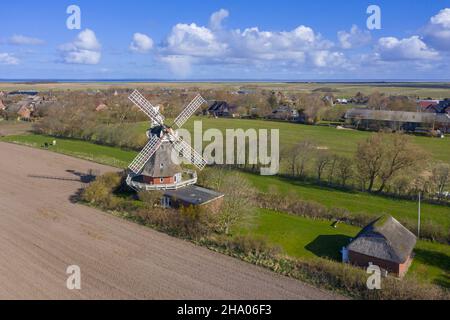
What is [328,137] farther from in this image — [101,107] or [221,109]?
[101,107]

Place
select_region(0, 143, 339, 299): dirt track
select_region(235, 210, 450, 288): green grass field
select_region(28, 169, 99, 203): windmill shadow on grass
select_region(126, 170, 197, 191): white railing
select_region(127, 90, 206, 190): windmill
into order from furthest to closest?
select_region(28, 169, 99, 203): windmill shadow on grass < select_region(127, 90, 206, 190): windmill < select_region(126, 170, 197, 191): white railing < select_region(235, 210, 450, 288): green grass field < select_region(0, 143, 339, 299): dirt track

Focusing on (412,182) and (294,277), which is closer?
(294,277)

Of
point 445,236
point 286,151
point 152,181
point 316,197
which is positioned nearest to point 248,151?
point 286,151

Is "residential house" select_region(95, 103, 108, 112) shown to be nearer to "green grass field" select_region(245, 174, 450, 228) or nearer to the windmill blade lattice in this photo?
the windmill blade lattice

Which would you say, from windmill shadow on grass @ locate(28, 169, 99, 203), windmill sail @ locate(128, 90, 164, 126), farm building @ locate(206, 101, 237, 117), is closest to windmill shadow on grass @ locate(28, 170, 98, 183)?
windmill shadow on grass @ locate(28, 169, 99, 203)
